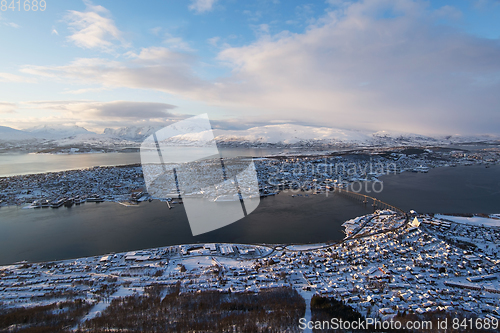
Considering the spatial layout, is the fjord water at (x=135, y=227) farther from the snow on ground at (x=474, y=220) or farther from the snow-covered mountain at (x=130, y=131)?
the snow-covered mountain at (x=130, y=131)

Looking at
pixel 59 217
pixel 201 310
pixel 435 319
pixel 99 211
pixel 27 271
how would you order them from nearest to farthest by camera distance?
pixel 435 319, pixel 201 310, pixel 27 271, pixel 59 217, pixel 99 211

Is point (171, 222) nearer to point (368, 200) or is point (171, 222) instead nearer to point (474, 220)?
point (368, 200)

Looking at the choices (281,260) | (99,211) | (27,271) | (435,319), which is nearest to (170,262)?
(281,260)

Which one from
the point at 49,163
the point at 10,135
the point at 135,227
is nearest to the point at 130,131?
the point at 10,135

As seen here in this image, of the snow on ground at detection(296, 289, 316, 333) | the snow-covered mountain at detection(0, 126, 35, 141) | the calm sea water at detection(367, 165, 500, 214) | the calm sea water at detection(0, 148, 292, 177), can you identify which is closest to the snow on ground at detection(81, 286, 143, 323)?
the snow on ground at detection(296, 289, 316, 333)

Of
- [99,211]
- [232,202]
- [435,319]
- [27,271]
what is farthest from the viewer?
[232,202]

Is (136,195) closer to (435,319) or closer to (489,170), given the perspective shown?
(435,319)

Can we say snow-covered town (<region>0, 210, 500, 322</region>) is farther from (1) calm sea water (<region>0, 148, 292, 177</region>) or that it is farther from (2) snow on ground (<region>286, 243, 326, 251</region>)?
(1) calm sea water (<region>0, 148, 292, 177</region>)

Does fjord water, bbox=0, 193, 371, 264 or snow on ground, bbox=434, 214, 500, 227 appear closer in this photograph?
fjord water, bbox=0, 193, 371, 264
